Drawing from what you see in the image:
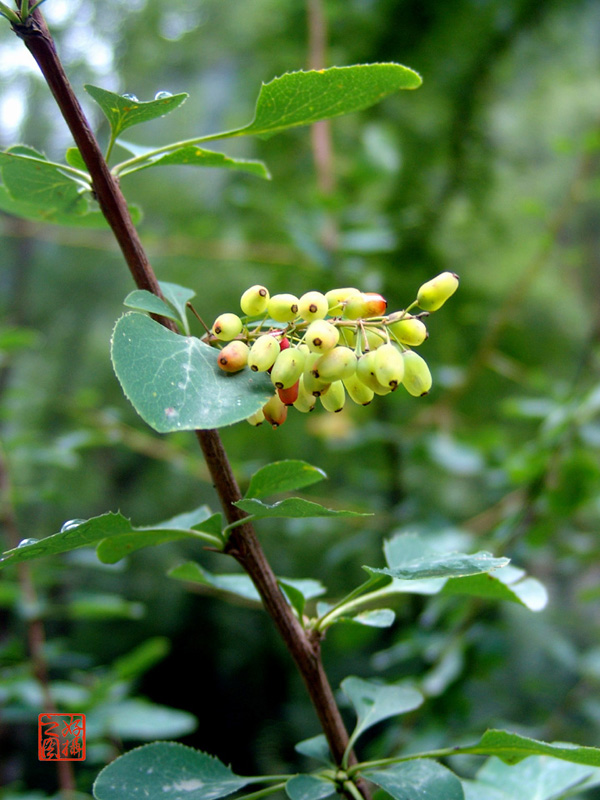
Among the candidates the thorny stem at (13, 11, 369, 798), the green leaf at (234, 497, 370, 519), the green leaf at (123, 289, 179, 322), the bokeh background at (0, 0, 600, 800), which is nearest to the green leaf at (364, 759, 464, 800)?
the thorny stem at (13, 11, 369, 798)

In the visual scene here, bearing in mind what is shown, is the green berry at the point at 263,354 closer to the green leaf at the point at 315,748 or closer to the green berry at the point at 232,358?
the green berry at the point at 232,358

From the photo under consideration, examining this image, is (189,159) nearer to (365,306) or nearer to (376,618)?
(365,306)

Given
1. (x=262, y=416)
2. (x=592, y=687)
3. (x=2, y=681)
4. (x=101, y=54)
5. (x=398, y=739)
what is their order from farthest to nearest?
(x=101, y=54) < (x=592, y=687) < (x=398, y=739) < (x=2, y=681) < (x=262, y=416)

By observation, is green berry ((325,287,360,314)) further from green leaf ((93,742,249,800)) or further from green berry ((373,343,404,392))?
green leaf ((93,742,249,800))

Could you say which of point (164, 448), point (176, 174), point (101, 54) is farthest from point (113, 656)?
point (101, 54)

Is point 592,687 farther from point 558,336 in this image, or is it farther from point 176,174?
point 176,174

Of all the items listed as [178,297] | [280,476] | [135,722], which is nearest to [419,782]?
[280,476]
